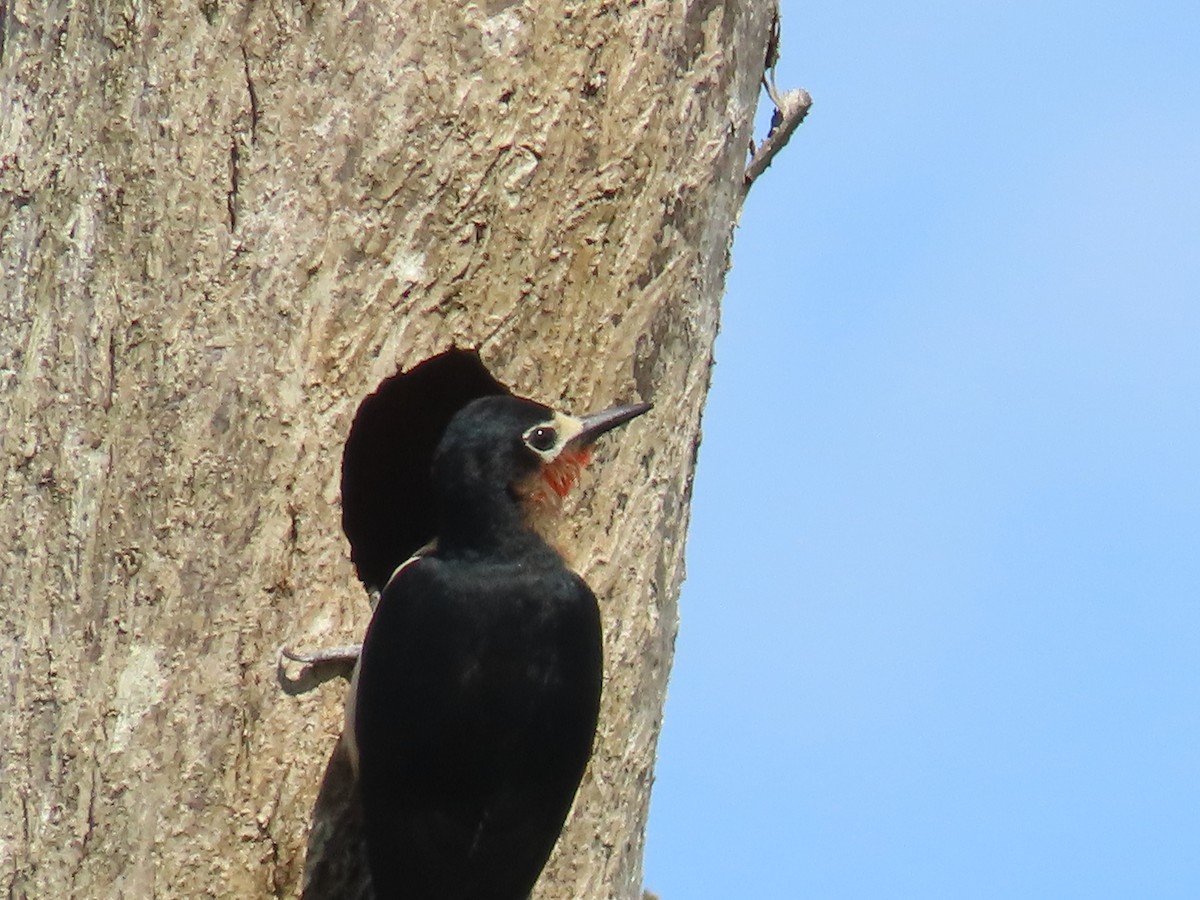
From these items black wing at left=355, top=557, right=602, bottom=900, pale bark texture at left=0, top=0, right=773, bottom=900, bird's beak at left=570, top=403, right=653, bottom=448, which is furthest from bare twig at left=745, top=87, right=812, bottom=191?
black wing at left=355, top=557, right=602, bottom=900

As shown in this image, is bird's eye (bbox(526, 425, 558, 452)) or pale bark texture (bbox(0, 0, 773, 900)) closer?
pale bark texture (bbox(0, 0, 773, 900))

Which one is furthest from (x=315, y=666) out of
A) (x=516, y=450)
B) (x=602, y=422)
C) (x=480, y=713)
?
(x=602, y=422)

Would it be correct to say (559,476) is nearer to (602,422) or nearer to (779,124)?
(602,422)

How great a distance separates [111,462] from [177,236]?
1.61 ft

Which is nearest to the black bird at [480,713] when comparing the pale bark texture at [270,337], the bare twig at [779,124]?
the pale bark texture at [270,337]

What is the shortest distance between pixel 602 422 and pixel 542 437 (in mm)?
131

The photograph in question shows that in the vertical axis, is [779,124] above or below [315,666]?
above

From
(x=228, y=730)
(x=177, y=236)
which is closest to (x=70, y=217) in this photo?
(x=177, y=236)

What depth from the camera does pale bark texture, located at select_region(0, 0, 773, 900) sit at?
4352mm

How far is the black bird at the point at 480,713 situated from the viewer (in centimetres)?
432

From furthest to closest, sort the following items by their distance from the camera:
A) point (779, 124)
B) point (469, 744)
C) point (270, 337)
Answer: point (779, 124) → point (270, 337) → point (469, 744)

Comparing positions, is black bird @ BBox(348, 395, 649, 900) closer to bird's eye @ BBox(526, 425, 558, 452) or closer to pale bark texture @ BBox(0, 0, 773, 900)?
bird's eye @ BBox(526, 425, 558, 452)

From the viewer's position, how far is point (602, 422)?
466 cm

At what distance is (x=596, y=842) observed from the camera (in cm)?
462
